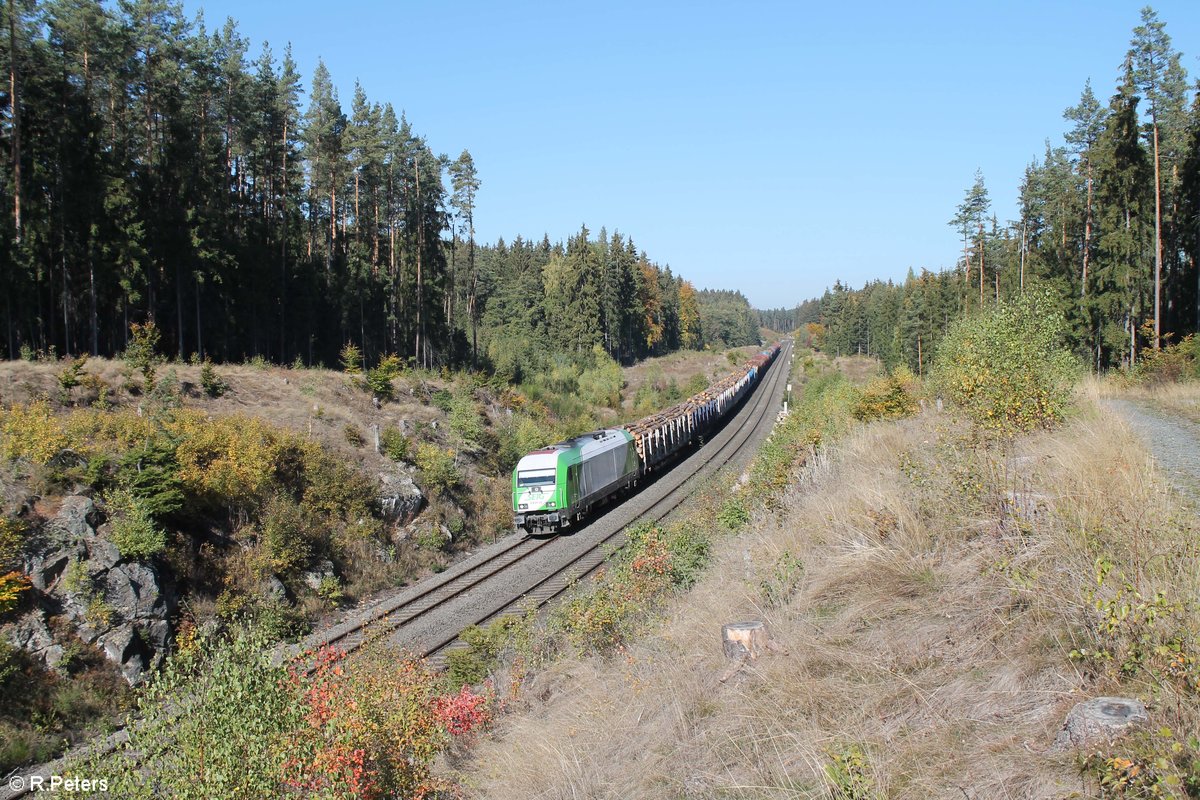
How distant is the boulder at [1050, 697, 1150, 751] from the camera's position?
159 inches

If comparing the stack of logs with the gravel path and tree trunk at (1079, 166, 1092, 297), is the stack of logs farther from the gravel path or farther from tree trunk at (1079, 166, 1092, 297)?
tree trunk at (1079, 166, 1092, 297)

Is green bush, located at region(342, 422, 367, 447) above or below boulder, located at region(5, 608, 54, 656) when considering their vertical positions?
above

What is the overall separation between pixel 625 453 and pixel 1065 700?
78.9 feet

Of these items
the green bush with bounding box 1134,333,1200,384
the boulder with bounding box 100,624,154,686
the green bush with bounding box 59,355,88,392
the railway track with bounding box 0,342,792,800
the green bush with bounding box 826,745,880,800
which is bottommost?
the railway track with bounding box 0,342,792,800

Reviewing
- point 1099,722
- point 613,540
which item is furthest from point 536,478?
point 1099,722

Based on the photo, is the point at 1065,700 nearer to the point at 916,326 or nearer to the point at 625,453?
the point at 625,453

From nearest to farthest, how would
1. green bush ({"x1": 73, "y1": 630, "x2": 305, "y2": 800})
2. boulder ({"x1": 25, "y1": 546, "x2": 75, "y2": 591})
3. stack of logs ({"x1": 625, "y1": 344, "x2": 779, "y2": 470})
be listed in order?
green bush ({"x1": 73, "y1": 630, "x2": 305, "y2": 800}) < boulder ({"x1": 25, "y1": 546, "x2": 75, "y2": 591}) < stack of logs ({"x1": 625, "y1": 344, "x2": 779, "y2": 470})

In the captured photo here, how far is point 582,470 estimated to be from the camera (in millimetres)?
23797

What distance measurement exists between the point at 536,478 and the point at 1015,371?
13859 mm

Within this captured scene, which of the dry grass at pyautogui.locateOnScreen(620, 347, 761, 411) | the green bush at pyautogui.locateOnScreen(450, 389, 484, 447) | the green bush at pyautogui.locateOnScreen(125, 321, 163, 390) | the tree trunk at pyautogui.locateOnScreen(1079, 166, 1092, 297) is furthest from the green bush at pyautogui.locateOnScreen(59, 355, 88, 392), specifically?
the tree trunk at pyautogui.locateOnScreen(1079, 166, 1092, 297)

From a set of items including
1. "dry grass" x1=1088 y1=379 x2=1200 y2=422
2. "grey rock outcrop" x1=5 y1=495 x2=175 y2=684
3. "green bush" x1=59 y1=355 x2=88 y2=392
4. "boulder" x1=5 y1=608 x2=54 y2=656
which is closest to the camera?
"boulder" x1=5 y1=608 x2=54 y2=656

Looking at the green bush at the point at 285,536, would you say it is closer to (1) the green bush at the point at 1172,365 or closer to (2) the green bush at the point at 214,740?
(2) the green bush at the point at 214,740

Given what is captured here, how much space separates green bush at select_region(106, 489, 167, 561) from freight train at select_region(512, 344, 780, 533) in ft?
33.1

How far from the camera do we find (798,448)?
20.0 meters
